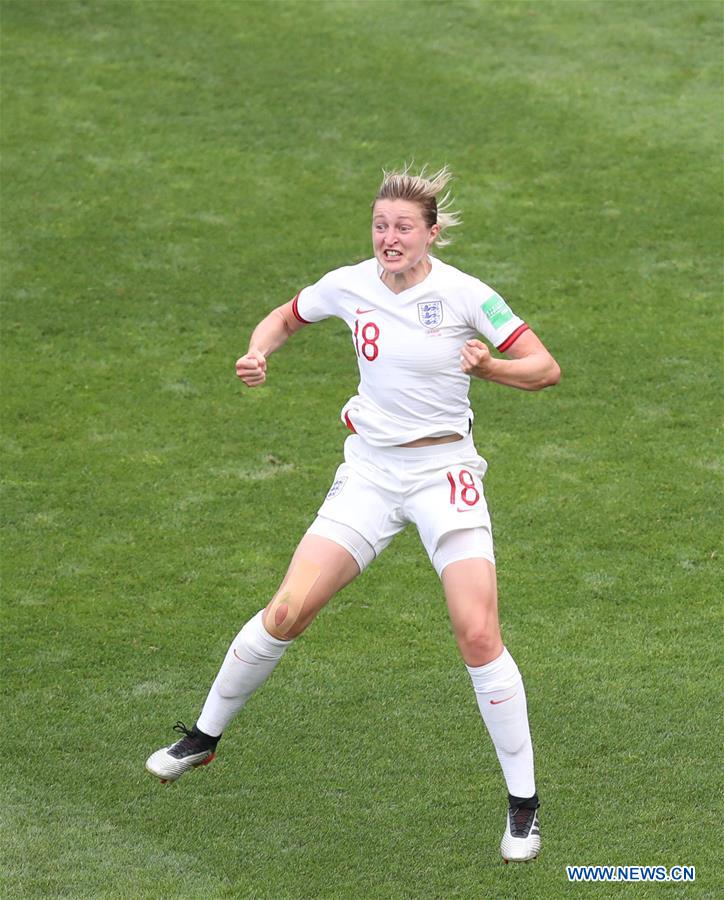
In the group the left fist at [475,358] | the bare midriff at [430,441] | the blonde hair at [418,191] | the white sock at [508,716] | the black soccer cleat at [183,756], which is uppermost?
the blonde hair at [418,191]

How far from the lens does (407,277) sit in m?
6.21

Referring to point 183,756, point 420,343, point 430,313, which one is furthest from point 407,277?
point 183,756

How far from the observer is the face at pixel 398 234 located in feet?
20.0

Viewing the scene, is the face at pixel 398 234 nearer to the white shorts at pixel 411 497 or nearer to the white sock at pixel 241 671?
the white shorts at pixel 411 497

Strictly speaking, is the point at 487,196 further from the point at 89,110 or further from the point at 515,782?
the point at 515,782

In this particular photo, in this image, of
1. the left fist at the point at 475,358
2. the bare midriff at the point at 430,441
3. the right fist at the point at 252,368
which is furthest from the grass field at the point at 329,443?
the left fist at the point at 475,358

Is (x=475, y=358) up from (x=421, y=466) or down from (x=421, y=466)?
up

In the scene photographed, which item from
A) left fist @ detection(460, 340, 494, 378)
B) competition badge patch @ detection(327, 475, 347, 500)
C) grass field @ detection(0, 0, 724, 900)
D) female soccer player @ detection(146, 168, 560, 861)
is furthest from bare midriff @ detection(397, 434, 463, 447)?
grass field @ detection(0, 0, 724, 900)

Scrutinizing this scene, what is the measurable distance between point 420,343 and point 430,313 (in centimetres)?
13

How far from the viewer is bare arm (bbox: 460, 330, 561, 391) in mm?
5641

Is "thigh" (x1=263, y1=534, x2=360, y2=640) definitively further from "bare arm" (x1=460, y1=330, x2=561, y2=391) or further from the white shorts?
"bare arm" (x1=460, y1=330, x2=561, y2=391)

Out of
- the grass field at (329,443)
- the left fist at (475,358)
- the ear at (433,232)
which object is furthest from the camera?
the grass field at (329,443)

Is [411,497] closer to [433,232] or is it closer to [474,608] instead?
[474,608]

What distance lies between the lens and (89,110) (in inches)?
587
